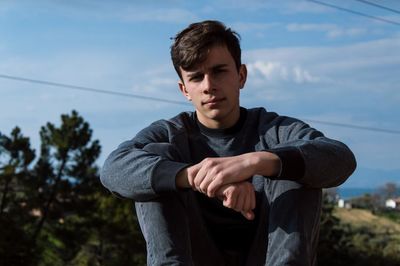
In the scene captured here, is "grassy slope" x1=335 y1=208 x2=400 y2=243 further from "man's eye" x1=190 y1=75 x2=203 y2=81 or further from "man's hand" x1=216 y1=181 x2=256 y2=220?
"man's hand" x1=216 y1=181 x2=256 y2=220

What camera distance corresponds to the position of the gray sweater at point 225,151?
2.05 metres

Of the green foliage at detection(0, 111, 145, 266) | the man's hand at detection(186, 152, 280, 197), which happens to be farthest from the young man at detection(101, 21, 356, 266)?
the green foliage at detection(0, 111, 145, 266)

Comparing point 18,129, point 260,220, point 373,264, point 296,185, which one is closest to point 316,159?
point 296,185

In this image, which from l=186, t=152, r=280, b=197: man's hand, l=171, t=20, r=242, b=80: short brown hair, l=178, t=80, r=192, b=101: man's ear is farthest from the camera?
l=178, t=80, r=192, b=101: man's ear

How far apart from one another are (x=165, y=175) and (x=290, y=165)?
0.99ft

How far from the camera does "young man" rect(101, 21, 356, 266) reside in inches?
79.7

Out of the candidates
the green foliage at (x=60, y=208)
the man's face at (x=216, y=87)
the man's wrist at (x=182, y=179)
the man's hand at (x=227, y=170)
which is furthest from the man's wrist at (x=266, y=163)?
the green foliage at (x=60, y=208)

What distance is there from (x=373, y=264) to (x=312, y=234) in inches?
706

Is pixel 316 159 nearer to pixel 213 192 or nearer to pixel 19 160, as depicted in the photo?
pixel 213 192

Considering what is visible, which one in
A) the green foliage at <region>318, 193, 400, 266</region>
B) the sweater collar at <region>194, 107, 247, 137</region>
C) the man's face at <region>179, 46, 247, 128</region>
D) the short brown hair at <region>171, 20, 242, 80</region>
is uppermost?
the short brown hair at <region>171, 20, 242, 80</region>

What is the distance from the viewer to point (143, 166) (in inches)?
83.3

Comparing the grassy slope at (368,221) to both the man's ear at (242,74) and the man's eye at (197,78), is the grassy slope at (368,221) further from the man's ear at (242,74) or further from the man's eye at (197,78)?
the man's eye at (197,78)

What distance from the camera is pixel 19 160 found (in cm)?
1817

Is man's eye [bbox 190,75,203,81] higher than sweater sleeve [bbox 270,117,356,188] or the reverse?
higher
